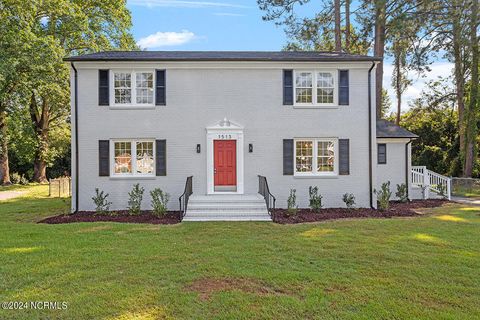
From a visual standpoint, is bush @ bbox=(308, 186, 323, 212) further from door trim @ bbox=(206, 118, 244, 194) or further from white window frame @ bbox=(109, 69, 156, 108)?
white window frame @ bbox=(109, 69, 156, 108)

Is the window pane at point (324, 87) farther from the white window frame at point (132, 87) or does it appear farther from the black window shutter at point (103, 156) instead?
the black window shutter at point (103, 156)

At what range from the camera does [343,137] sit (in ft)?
41.5

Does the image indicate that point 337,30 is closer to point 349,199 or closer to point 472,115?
point 472,115

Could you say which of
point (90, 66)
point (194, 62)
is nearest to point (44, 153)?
point (90, 66)

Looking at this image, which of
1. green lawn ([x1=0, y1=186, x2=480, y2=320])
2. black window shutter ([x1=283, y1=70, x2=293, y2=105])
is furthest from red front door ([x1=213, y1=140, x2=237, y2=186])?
green lawn ([x1=0, y1=186, x2=480, y2=320])

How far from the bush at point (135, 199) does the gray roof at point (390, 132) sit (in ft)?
35.5

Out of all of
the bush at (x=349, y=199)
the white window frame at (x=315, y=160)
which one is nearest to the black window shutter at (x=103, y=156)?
the white window frame at (x=315, y=160)

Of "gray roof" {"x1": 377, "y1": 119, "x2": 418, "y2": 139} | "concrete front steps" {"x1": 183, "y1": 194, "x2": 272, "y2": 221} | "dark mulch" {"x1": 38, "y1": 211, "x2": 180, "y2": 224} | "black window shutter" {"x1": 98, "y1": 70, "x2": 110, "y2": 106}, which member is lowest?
"dark mulch" {"x1": 38, "y1": 211, "x2": 180, "y2": 224}

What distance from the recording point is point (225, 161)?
494 inches

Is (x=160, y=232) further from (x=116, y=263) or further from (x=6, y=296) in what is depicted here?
(x=6, y=296)

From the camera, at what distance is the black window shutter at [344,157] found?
12609 millimetres

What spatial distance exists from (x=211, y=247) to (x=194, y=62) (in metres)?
7.77

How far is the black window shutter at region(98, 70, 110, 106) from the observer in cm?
1228

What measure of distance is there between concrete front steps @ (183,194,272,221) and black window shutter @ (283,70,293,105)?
3881 mm
